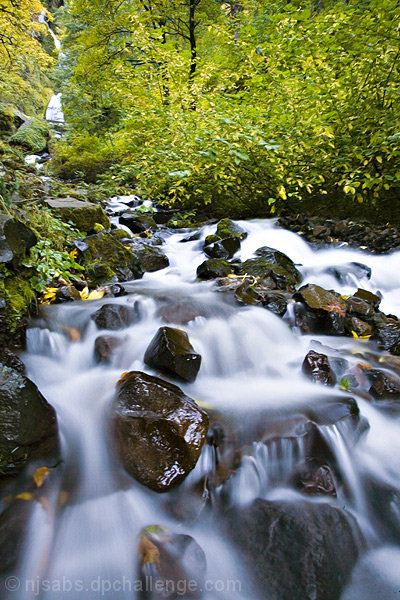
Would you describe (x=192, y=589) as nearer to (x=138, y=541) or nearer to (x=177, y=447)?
(x=138, y=541)

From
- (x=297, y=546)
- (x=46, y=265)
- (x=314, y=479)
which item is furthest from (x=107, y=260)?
(x=297, y=546)

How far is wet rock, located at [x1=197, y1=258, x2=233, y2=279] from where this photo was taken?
471 centimetres

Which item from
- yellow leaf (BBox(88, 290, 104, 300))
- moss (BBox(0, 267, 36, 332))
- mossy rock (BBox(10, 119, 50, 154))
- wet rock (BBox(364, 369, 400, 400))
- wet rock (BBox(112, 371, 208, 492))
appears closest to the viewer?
wet rock (BBox(112, 371, 208, 492))

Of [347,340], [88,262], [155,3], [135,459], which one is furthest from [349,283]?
[155,3]

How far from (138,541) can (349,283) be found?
4351 mm

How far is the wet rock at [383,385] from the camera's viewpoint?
2.57 m

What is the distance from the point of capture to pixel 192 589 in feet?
4.90

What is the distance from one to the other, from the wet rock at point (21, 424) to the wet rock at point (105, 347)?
29.0 inches

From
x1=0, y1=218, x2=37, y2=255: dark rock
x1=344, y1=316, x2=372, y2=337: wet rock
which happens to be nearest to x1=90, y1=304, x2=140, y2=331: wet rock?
x1=0, y1=218, x2=37, y2=255: dark rock

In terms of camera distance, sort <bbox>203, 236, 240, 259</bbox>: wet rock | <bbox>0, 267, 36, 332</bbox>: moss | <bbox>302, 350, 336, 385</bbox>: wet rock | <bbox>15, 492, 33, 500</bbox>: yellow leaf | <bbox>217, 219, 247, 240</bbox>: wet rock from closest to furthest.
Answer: <bbox>15, 492, 33, 500</bbox>: yellow leaf → <bbox>0, 267, 36, 332</bbox>: moss → <bbox>302, 350, 336, 385</bbox>: wet rock → <bbox>203, 236, 240, 259</bbox>: wet rock → <bbox>217, 219, 247, 240</bbox>: wet rock

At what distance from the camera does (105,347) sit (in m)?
2.85

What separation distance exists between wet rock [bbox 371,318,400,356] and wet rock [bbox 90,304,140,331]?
8.42 ft

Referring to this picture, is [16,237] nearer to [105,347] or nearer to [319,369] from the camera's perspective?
[105,347]

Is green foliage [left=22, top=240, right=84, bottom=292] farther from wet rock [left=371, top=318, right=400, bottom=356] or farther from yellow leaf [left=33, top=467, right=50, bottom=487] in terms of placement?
wet rock [left=371, top=318, right=400, bottom=356]
